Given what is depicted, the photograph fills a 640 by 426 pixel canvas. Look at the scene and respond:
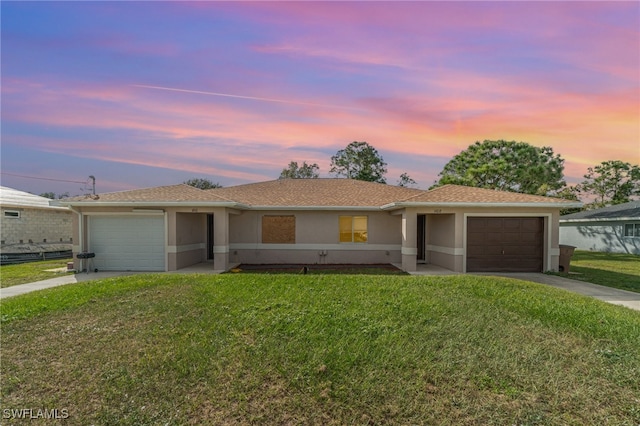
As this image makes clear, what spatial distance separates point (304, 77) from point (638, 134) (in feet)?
52.5

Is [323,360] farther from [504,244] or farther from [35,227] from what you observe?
[35,227]

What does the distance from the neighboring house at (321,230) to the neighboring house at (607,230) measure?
16.4 meters

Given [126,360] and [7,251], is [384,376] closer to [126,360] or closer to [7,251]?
[126,360]

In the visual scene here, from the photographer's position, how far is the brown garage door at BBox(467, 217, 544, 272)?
13664mm

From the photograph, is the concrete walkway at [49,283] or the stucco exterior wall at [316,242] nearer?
the concrete walkway at [49,283]

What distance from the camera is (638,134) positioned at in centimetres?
1592

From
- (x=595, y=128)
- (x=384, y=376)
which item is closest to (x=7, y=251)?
(x=384, y=376)

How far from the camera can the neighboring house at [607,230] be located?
24.2 m

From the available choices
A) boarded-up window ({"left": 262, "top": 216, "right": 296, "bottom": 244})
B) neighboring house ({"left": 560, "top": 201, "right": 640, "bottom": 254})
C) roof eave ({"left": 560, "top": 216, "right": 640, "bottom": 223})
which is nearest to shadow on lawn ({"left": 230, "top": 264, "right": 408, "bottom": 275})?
boarded-up window ({"left": 262, "top": 216, "right": 296, "bottom": 244})

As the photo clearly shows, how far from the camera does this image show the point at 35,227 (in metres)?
20.1

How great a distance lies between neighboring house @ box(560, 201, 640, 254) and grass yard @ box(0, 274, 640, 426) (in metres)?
22.8

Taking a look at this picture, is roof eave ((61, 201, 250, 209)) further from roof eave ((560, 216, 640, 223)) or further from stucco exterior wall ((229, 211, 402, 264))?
roof eave ((560, 216, 640, 223))

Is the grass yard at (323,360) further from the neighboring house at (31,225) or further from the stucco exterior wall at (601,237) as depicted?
the stucco exterior wall at (601,237)

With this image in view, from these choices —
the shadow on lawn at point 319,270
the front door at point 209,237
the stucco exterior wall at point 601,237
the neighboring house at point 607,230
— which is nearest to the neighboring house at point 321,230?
the shadow on lawn at point 319,270
